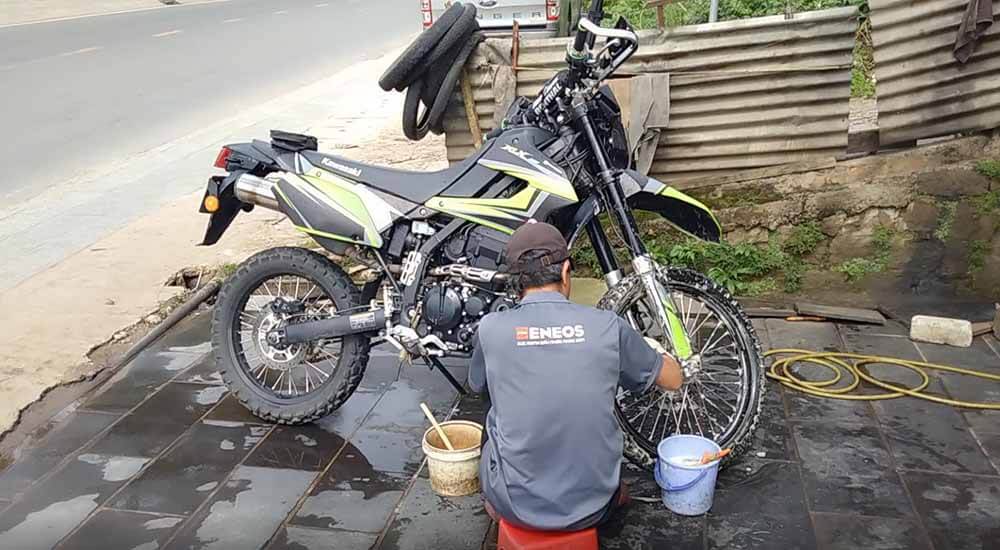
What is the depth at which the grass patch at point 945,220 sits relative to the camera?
557cm

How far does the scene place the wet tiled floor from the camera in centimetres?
359

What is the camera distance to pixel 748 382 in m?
4.03

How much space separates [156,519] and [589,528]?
1.83 meters

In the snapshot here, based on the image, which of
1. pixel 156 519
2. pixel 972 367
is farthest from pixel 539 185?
pixel 972 367

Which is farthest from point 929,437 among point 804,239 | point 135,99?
point 135,99

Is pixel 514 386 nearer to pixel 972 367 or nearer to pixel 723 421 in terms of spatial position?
pixel 723 421

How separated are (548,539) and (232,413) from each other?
2.20m

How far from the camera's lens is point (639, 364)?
3119mm

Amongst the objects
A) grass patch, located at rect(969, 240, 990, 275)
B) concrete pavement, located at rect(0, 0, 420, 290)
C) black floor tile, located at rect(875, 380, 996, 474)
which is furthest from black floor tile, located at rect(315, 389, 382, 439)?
grass patch, located at rect(969, 240, 990, 275)

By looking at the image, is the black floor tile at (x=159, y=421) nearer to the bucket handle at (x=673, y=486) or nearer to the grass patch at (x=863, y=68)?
the bucket handle at (x=673, y=486)

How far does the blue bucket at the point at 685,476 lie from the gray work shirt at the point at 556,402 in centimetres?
55

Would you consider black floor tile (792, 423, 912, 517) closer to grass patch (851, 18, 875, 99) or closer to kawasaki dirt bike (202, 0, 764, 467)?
kawasaki dirt bike (202, 0, 764, 467)

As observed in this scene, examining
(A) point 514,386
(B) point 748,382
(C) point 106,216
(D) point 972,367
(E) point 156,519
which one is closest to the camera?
(A) point 514,386

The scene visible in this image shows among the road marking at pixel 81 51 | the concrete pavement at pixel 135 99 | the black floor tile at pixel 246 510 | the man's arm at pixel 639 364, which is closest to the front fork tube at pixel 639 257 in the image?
the man's arm at pixel 639 364
